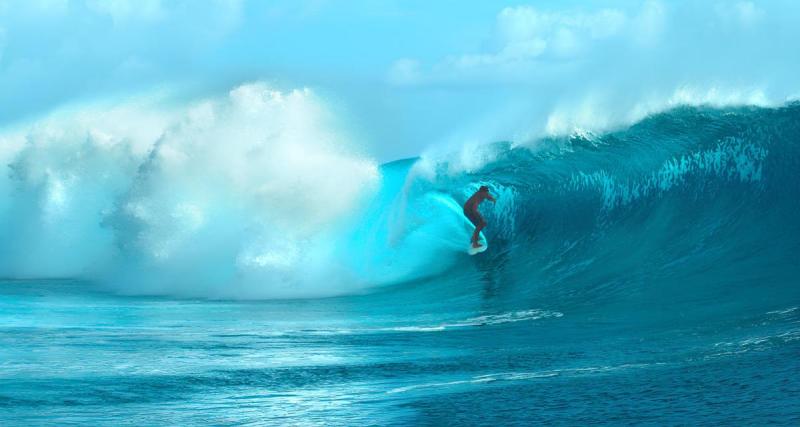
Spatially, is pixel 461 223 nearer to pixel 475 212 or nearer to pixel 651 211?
pixel 475 212

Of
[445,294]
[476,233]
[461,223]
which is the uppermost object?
[461,223]

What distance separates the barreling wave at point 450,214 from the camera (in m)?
13.2

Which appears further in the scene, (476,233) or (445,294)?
(476,233)

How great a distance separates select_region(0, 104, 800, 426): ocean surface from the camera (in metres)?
6.65

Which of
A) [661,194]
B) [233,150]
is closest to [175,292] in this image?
[233,150]

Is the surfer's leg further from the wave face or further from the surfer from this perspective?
the wave face

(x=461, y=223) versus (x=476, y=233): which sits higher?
(x=461, y=223)

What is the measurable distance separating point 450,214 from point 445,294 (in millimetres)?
3592

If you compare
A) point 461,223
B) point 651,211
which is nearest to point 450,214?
point 461,223

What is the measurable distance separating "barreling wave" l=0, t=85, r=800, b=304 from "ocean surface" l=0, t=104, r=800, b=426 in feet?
0.14

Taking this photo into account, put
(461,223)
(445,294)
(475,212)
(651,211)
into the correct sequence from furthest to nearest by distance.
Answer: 1. (461,223)
2. (475,212)
3. (651,211)
4. (445,294)

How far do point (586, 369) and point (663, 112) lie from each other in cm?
1011

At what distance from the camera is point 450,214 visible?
16.2 meters

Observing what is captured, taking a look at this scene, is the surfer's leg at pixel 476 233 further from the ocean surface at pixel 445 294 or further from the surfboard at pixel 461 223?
the ocean surface at pixel 445 294
